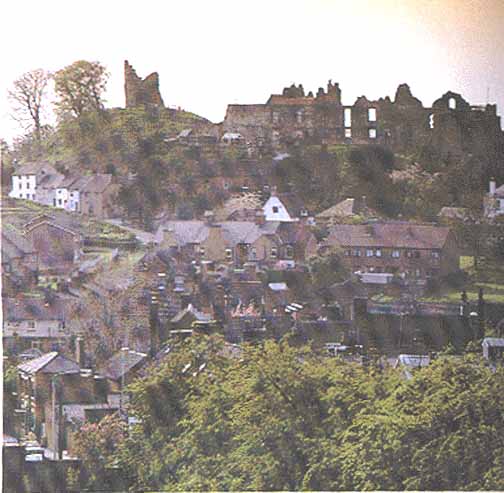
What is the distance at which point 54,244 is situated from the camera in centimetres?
451

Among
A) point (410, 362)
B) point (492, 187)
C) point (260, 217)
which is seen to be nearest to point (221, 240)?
point (260, 217)

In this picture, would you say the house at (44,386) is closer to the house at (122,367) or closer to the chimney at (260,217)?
the house at (122,367)

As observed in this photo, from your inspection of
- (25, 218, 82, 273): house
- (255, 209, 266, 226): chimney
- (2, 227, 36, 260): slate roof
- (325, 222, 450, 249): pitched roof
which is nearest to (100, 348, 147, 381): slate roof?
(25, 218, 82, 273): house

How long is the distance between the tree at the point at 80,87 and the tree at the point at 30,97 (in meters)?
0.06

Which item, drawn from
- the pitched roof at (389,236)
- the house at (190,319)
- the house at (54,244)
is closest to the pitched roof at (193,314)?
the house at (190,319)

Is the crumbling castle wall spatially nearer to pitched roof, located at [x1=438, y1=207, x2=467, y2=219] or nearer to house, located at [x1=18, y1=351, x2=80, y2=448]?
pitched roof, located at [x1=438, y1=207, x2=467, y2=219]

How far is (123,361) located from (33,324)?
0.37 metres

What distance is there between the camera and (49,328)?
14.7ft

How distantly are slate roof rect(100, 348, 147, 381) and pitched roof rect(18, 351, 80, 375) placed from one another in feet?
0.38

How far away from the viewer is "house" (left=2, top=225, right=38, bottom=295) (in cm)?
445

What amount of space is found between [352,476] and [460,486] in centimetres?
41

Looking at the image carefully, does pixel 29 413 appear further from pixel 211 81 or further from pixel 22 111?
pixel 211 81

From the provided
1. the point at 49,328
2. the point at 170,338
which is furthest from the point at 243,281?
the point at 49,328

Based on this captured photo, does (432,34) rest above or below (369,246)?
above
